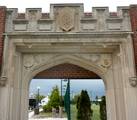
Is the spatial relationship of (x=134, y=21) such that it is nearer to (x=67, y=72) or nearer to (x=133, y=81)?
(x=133, y=81)

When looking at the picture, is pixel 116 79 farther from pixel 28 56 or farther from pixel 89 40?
pixel 28 56

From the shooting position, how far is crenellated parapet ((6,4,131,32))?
557 centimetres

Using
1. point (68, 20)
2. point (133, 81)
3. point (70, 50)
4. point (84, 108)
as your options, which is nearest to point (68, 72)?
point (70, 50)

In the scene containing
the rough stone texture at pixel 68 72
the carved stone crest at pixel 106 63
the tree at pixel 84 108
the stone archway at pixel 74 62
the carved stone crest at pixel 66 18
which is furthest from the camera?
the tree at pixel 84 108

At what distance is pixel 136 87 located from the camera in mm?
5184

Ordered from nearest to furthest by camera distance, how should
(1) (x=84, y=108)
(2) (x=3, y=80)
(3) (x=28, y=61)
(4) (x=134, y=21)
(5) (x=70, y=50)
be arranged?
1. (2) (x=3, y=80)
2. (4) (x=134, y=21)
3. (5) (x=70, y=50)
4. (3) (x=28, y=61)
5. (1) (x=84, y=108)

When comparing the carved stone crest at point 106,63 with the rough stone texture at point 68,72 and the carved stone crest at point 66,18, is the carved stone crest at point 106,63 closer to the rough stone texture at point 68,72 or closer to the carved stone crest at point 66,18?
the carved stone crest at point 66,18

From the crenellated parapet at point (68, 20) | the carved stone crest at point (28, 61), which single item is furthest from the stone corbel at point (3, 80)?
the crenellated parapet at point (68, 20)

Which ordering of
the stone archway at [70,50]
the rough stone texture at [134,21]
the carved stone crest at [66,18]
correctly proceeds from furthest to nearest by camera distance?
the carved stone crest at [66,18]
the rough stone texture at [134,21]
the stone archway at [70,50]

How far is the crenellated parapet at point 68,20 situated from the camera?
5.57 m

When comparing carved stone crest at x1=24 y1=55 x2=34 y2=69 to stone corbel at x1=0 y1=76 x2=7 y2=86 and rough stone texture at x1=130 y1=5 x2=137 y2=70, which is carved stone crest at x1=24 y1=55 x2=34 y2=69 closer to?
stone corbel at x1=0 y1=76 x2=7 y2=86

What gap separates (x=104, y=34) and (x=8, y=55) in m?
2.27

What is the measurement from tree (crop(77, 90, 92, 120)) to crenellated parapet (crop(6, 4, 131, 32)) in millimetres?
8404

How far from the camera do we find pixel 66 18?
18.5ft
